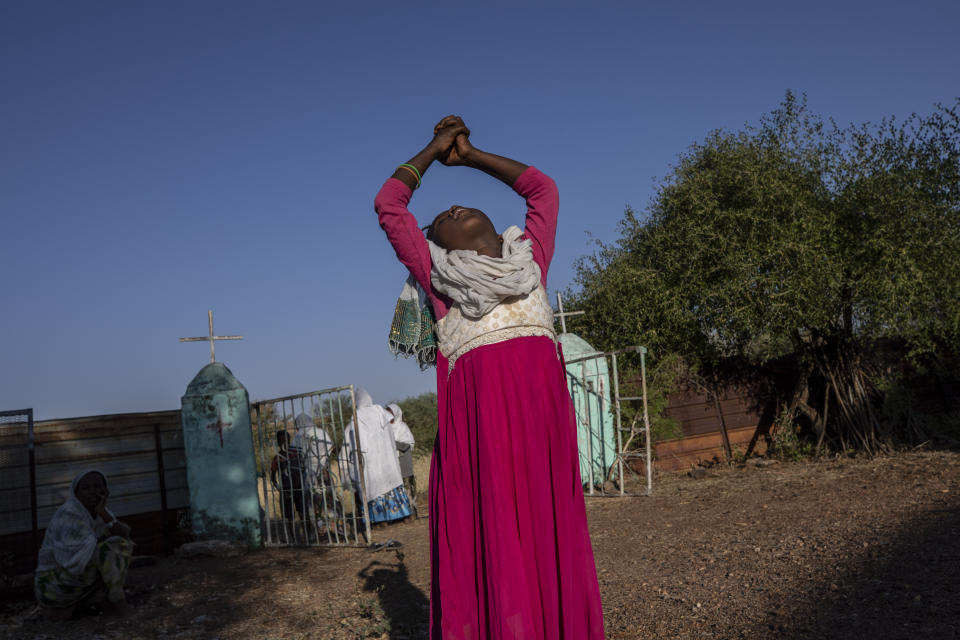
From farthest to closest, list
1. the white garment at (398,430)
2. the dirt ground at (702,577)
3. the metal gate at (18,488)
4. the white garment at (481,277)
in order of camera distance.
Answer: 1. the white garment at (398,430)
2. the metal gate at (18,488)
3. the dirt ground at (702,577)
4. the white garment at (481,277)

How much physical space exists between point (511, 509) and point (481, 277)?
772 mm

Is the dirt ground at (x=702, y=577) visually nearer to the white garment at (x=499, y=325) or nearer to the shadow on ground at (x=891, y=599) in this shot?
the shadow on ground at (x=891, y=599)

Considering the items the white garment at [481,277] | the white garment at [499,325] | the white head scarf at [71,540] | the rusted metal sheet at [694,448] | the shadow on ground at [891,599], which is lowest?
the rusted metal sheet at [694,448]

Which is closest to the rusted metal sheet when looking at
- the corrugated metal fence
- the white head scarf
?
the corrugated metal fence

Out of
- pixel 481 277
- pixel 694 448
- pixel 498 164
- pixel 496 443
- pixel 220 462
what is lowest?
pixel 694 448

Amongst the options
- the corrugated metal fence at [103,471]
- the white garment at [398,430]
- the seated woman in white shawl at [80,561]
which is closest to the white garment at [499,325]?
the seated woman in white shawl at [80,561]

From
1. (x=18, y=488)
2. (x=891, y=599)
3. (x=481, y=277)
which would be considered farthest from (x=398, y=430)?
(x=481, y=277)

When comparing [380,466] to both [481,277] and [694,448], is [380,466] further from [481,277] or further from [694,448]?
[481,277]

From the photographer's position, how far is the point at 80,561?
16.5ft

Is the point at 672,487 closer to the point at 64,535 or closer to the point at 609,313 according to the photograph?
the point at 609,313

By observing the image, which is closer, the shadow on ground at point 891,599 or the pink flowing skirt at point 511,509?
the pink flowing skirt at point 511,509

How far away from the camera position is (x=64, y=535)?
512 cm

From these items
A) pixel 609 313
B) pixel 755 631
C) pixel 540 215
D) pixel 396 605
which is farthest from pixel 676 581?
pixel 609 313

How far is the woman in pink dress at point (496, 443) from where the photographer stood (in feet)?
7.21
